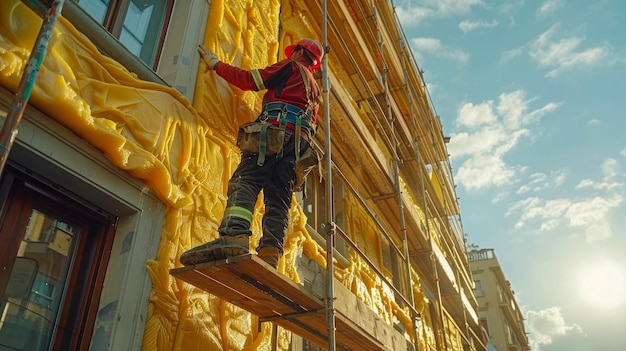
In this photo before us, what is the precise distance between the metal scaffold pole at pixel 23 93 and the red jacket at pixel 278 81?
2.00 meters

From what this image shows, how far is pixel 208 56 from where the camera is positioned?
Answer: 14.0 feet

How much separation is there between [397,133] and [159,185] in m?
8.15

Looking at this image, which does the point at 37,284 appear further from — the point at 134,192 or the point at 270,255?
the point at 270,255

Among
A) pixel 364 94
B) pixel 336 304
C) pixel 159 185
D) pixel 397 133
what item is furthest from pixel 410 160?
pixel 159 185

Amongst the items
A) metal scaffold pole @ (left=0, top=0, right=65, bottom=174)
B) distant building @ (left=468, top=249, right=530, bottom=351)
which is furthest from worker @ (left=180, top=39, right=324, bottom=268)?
distant building @ (left=468, top=249, right=530, bottom=351)

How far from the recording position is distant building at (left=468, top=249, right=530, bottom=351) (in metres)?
30.0

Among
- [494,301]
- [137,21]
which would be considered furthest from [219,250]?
[494,301]

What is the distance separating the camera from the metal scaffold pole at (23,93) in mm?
1706

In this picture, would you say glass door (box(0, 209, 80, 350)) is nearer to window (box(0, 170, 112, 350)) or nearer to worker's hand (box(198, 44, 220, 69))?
window (box(0, 170, 112, 350))

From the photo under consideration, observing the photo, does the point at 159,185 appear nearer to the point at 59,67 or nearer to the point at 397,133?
the point at 59,67

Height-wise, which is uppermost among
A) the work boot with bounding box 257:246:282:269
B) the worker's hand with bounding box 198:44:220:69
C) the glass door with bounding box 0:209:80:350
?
the worker's hand with bounding box 198:44:220:69

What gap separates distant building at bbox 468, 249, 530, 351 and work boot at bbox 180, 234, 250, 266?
28.7m

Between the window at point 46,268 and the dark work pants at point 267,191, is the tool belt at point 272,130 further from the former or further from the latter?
the window at point 46,268

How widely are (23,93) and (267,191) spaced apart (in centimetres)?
202
